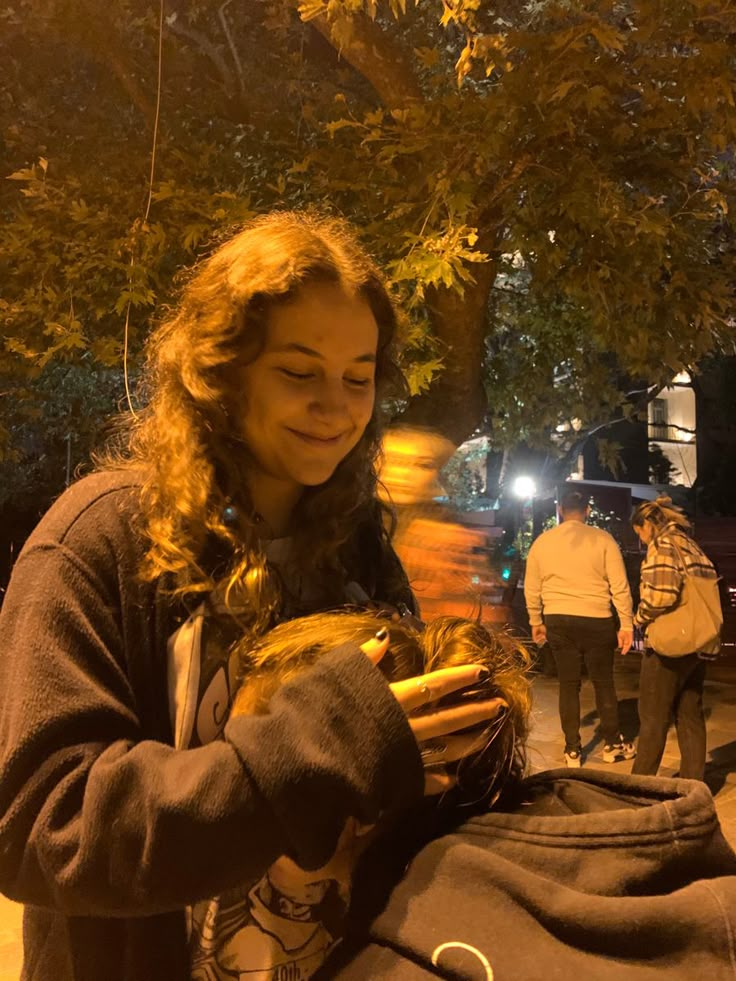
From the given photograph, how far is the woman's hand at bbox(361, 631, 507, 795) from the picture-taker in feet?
3.29

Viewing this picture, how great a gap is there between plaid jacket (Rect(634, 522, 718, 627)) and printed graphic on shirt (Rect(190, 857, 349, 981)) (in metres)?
4.79

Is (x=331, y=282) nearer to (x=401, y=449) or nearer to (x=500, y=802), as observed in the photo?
(x=500, y=802)

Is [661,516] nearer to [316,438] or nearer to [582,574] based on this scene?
[582,574]

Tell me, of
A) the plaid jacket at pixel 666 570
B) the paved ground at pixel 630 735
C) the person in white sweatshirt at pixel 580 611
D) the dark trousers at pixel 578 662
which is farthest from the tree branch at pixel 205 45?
the paved ground at pixel 630 735

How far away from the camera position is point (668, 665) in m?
5.64

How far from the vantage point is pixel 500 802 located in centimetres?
114

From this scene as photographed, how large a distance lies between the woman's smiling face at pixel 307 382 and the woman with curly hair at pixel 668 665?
15.4 feet

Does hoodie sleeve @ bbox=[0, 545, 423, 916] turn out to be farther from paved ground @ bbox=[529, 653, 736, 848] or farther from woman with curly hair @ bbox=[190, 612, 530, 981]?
paved ground @ bbox=[529, 653, 736, 848]

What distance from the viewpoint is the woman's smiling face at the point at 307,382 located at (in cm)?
128

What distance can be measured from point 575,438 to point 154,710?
16222 mm

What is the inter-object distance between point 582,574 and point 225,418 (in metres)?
5.46

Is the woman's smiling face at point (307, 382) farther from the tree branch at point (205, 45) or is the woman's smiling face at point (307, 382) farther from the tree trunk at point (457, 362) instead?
the tree branch at point (205, 45)

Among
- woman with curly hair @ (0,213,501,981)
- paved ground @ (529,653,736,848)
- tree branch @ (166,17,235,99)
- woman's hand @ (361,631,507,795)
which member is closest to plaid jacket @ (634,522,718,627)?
paved ground @ (529,653,736,848)

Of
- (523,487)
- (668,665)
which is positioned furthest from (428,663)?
(523,487)
